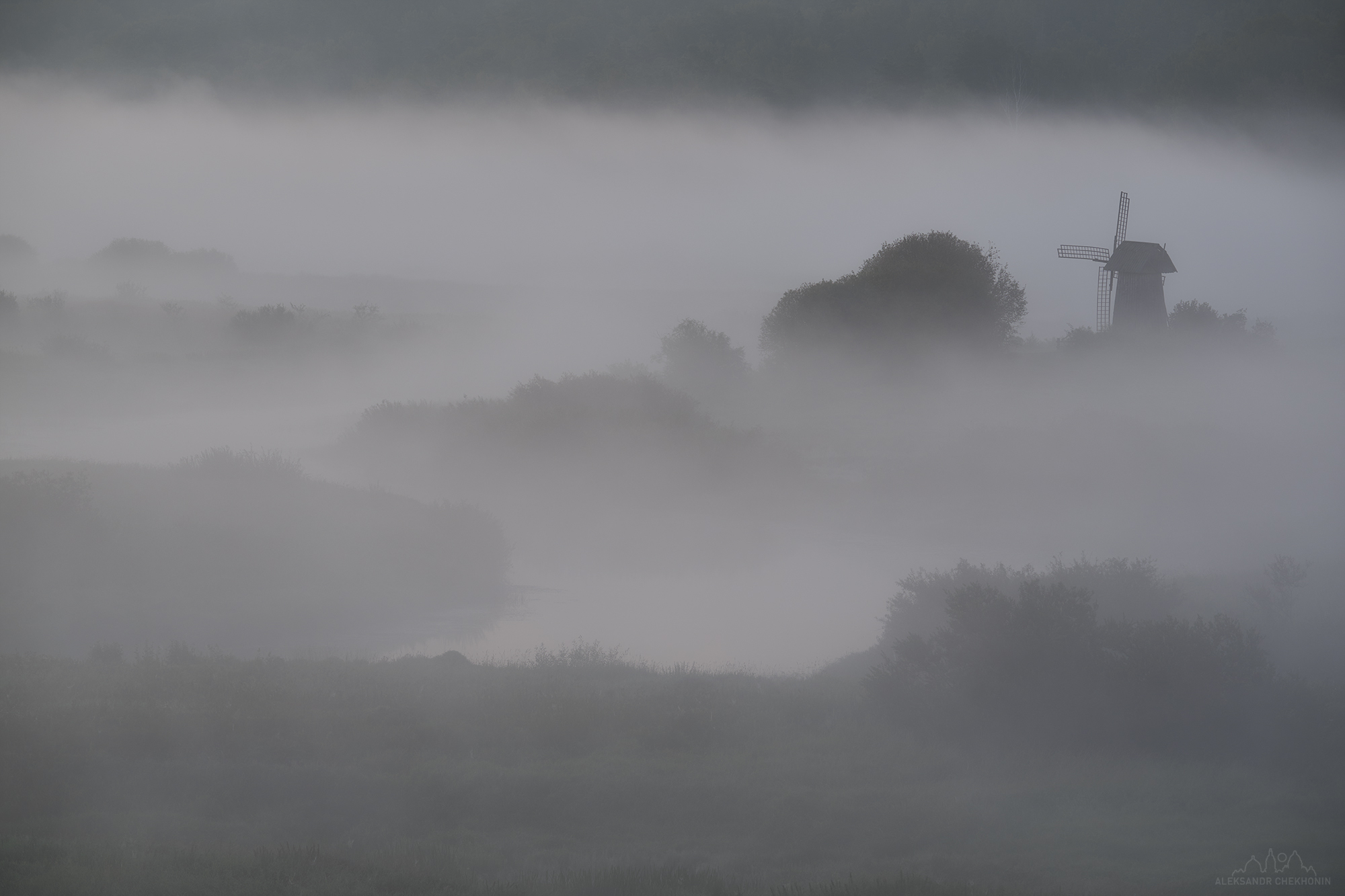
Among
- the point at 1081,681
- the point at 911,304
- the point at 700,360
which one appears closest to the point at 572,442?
the point at 700,360

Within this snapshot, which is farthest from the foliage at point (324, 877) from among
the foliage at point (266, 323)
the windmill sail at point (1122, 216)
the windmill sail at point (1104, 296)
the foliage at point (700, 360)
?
the foliage at point (266, 323)

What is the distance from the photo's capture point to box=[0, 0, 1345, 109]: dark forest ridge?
230 feet

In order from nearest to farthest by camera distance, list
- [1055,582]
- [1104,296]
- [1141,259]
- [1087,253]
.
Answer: [1055,582]
[1141,259]
[1104,296]
[1087,253]

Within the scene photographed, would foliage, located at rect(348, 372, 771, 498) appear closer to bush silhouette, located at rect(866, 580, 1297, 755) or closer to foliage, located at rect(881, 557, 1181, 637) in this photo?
foliage, located at rect(881, 557, 1181, 637)

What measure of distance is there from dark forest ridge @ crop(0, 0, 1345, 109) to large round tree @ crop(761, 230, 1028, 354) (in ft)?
62.0

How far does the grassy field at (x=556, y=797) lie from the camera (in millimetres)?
9781

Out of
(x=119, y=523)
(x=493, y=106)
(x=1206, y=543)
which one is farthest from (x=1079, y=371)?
(x=493, y=106)

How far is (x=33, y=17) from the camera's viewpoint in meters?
48.5

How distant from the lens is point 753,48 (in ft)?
260

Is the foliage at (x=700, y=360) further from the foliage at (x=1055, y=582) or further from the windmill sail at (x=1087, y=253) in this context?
the foliage at (x=1055, y=582)

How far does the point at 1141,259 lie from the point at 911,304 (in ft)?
48.2

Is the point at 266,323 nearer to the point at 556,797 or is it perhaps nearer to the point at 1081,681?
the point at 556,797

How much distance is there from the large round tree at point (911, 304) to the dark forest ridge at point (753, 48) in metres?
18.9

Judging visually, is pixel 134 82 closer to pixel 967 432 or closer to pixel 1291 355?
pixel 967 432
